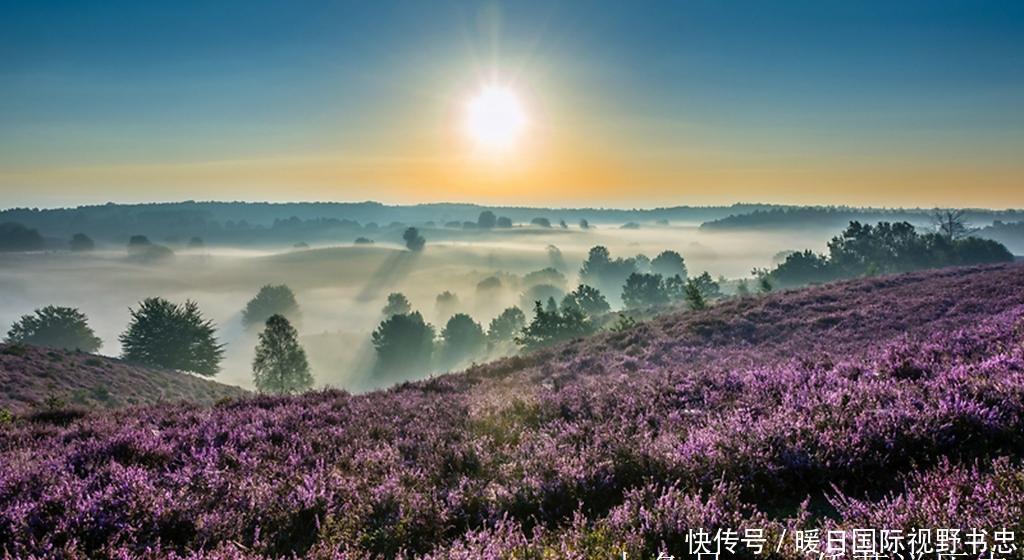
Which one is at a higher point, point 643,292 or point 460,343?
point 643,292

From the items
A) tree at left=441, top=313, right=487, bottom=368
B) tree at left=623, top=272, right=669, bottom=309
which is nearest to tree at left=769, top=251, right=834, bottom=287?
tree at left=623, top=272, right=669, bottom=309

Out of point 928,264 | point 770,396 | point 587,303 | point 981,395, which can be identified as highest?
point 981,395

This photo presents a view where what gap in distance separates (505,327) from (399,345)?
29.1 meters

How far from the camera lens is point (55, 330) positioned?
9050 cm

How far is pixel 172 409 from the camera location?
33.7 feet

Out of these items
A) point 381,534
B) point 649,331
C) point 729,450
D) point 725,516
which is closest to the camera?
point 725,516

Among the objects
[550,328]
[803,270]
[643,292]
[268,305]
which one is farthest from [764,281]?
[268,305]

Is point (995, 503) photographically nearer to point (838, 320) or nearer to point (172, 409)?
point (172, 409)

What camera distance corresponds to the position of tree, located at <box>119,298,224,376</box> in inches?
2849

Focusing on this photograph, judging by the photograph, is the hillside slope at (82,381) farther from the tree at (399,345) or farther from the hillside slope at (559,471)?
the tree at (399,345)

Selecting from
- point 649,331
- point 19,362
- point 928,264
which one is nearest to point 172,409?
point 649,331

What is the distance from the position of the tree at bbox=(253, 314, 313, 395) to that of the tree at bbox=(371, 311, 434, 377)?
43.8m

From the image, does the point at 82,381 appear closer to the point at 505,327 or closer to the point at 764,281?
the point at 764,281

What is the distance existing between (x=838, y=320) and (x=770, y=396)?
16.5m
